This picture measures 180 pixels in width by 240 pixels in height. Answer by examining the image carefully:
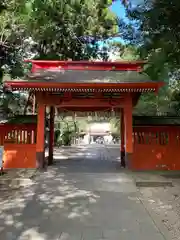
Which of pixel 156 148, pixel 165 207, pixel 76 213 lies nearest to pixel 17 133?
pixel 156 148

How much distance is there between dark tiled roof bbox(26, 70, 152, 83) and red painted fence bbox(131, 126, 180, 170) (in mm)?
2211

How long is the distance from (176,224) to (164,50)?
10.6 feet

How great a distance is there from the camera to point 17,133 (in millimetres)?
12305

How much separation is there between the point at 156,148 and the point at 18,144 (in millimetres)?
5986

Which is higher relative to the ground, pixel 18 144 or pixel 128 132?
pixel 128 132

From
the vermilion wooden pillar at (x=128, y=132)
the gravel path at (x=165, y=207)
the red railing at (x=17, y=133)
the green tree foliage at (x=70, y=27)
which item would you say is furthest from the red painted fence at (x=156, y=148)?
the green tree foliage at (x=70, y=27)

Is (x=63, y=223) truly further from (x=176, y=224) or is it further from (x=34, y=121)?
(x=34, y=121)

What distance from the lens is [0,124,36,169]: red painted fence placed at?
12.0m

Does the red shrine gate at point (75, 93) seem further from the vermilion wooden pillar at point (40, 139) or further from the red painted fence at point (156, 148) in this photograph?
the red painted fence at point (156, 148)

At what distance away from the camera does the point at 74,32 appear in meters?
16.8

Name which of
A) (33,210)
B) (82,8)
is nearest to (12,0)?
(33,210)

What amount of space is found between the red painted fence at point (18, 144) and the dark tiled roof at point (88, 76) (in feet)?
7.24

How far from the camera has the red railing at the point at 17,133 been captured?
12227 mm

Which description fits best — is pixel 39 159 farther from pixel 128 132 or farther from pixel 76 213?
pixel 76 213
